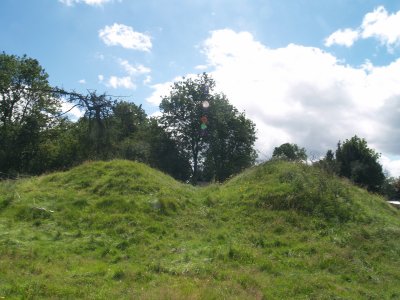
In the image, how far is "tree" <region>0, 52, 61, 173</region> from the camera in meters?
43.9

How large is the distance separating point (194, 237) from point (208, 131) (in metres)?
42.4

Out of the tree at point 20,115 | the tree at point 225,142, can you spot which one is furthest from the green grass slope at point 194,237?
the tree at point 225,142

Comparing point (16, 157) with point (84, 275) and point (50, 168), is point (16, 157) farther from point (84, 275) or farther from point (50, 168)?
point (84, 275)

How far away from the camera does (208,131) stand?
185 ft

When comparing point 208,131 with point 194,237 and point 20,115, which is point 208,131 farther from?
point 194,237

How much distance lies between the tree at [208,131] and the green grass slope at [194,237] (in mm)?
34587

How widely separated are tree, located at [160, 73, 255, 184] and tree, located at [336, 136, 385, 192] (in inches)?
480

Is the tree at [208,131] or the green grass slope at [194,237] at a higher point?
the tree at [208,131]

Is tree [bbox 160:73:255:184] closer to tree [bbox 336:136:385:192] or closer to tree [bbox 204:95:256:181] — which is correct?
tree [bbox 204:95:256:181]

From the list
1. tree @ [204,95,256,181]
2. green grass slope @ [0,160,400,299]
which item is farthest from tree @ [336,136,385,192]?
green grass slope @ [0,160,400,299]

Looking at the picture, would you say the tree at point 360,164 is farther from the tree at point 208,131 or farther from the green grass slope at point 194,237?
the green grass slope at point 194,237

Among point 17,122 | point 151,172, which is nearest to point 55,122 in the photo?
point 17,122

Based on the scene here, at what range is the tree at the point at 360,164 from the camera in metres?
47.9

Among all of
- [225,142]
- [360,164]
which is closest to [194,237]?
[360,164]
